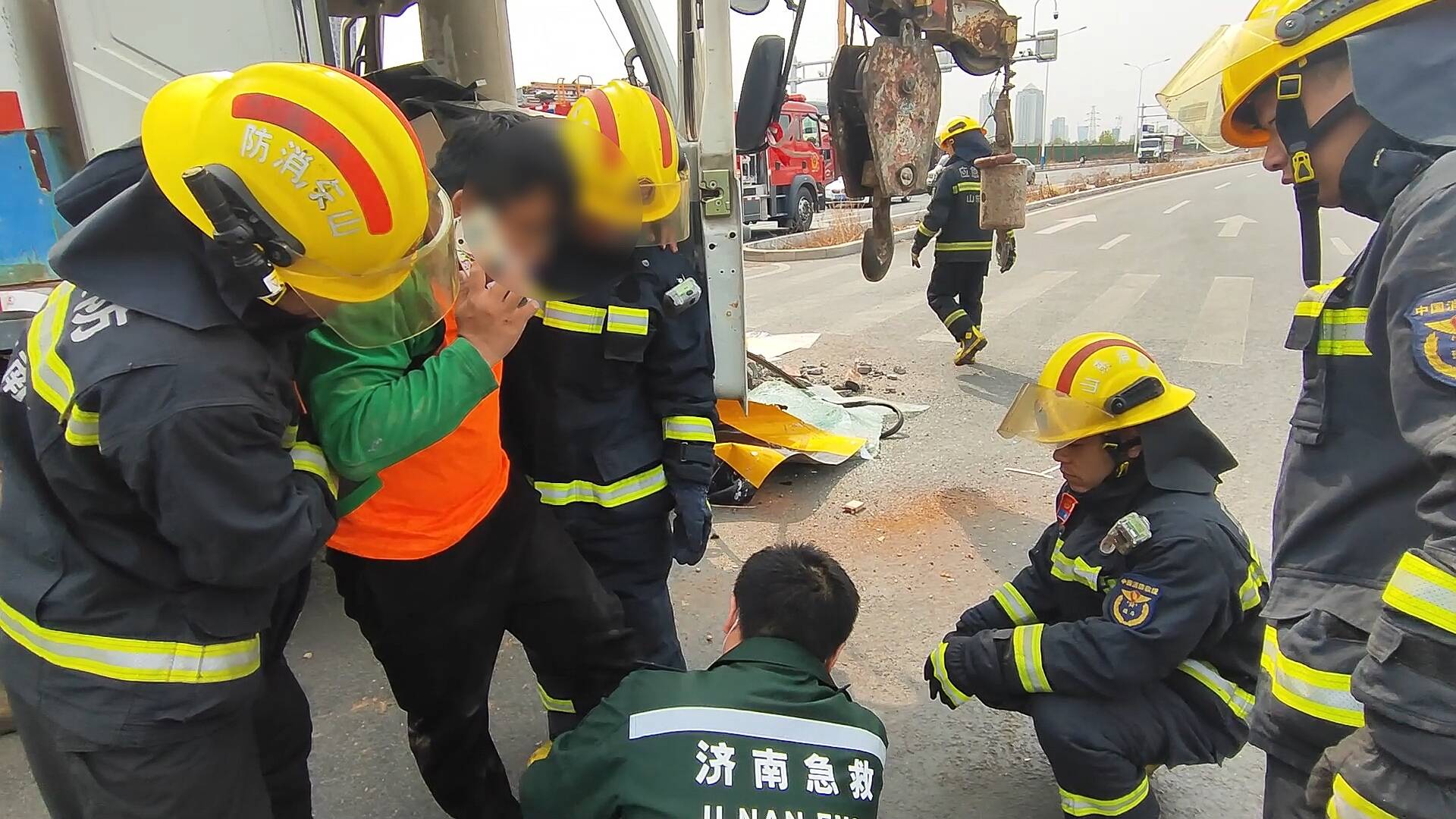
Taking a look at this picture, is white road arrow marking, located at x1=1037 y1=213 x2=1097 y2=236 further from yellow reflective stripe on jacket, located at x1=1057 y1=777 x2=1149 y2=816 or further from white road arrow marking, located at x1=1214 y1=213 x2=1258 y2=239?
yellow reflective stripe on jacket, located at x1=1057 y1=777 x2=1149 y2=816

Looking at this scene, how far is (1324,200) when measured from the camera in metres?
1.46

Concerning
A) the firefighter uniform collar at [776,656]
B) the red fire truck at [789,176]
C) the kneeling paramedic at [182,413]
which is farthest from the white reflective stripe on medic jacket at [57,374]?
the red fire truck at [789,176]

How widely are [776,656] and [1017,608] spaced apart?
1.06 m

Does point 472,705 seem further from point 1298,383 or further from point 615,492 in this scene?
point 1298,383

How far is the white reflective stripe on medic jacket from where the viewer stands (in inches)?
48.1

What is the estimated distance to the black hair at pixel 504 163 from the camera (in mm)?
1790

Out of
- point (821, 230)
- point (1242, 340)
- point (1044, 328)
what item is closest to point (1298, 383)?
point (1242, 340)

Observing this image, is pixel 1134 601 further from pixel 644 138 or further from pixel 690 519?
pixel 644 138

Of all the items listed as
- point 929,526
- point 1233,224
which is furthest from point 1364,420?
point 1233,224

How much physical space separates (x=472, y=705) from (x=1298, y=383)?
5.72m

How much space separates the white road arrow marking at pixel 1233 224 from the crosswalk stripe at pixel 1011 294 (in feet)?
18.6

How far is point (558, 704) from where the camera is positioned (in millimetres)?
2260

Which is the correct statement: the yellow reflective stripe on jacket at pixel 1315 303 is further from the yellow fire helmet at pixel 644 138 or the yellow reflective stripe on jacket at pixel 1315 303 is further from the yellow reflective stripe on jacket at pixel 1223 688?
the yellow fire helmet at pixel 644 138

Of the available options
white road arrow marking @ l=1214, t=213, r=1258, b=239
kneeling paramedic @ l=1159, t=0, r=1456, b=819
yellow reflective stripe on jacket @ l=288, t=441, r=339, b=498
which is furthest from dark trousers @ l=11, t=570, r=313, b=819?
white road arrow marking @ l=1214, t=213, r=1258, b=239
